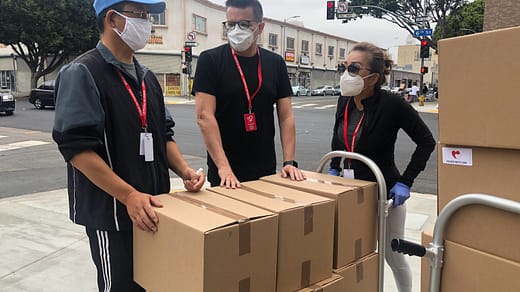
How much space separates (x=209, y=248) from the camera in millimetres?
1281

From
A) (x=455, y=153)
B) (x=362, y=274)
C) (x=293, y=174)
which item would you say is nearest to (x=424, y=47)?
(x=293, y=174)

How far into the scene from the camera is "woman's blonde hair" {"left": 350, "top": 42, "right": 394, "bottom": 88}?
2395mm

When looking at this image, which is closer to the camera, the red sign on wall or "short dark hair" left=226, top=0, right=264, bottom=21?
"short dark hair" left=226, top=0, right=264, bottom=21

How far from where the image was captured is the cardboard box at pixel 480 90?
131 cm

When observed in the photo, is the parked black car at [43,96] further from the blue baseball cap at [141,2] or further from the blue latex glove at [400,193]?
the blue latex glove at [400,193]

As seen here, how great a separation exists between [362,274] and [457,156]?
740mm

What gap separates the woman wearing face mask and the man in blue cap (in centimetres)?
100

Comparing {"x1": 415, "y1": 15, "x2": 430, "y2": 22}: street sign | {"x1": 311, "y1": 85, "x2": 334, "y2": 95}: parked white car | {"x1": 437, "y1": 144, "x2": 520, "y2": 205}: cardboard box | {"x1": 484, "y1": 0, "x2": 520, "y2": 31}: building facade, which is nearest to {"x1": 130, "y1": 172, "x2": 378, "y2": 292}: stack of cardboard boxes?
{"x1": 437, "y1": 144, "x2": 520, "y2": 205}: cardboard box

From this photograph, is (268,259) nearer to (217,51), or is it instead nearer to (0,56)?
(217,51)

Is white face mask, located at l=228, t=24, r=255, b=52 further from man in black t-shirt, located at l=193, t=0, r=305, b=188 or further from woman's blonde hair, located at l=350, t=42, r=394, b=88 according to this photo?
woman's blonde hair, located at l=350, t=42, r=394, b=88

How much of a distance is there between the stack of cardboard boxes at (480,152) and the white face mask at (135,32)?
1.22 m

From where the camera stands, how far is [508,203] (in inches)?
51.9

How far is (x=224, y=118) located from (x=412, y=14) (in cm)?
2493

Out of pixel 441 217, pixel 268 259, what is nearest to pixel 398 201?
pixel 441 217
